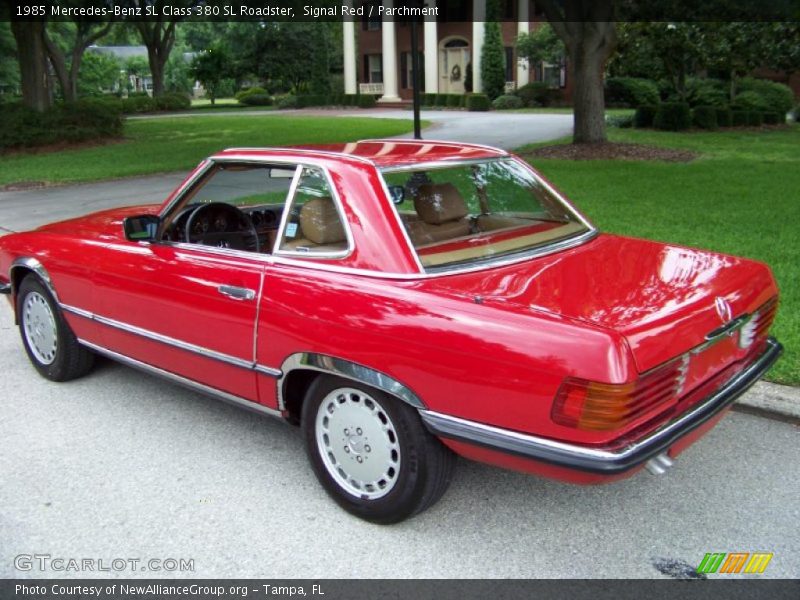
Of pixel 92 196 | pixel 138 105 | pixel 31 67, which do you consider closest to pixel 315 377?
pixel 92 196

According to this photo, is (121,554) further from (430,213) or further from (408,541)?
(430,213)

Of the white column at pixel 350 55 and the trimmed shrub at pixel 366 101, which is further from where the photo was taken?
the white column at pixel 350 55

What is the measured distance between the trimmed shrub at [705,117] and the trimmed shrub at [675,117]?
0.49 m

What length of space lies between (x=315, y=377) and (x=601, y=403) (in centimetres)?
132

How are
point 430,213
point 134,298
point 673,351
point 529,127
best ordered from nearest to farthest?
point 673,351
point 430,213
point 134,298
point 529,127

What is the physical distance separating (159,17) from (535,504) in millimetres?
46137

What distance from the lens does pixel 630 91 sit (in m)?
33.2

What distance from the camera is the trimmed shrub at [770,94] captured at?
26719 millimetres

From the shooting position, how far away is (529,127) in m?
25.8

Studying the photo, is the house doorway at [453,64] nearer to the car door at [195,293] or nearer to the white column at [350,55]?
the white column at [350,55]

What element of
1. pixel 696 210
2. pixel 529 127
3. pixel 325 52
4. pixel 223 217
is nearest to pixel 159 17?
pixel 325 52

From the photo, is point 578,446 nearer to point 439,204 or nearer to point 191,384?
point 439,204

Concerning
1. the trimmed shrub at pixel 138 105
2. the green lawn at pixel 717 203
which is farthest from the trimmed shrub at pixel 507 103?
the green lawn at pixel 717 203

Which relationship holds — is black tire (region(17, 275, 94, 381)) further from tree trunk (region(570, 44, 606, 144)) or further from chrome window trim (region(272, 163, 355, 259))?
tree trunk (region(570, 44, 606, 144))
